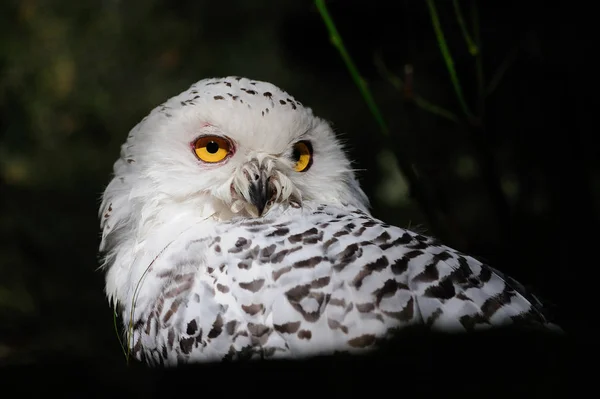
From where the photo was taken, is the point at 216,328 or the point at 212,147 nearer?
the point at 216,328

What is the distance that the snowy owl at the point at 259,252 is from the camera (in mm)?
1373

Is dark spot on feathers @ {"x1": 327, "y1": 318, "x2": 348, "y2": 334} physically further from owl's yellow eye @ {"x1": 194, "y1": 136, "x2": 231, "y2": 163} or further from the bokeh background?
the bokeh background

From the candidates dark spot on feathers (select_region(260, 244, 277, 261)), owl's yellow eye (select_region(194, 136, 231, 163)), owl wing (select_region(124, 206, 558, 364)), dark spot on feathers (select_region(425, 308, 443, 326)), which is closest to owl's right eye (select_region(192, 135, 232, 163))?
owl's yellow eye (select_region(194, 136, 231, 163))

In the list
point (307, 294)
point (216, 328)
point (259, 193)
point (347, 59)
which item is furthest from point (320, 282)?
point (347, 59)

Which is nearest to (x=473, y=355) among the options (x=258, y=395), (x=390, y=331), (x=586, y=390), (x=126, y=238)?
(x=586, y=390)

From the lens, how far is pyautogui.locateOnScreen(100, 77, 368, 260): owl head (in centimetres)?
175

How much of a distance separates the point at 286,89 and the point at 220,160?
99.1 inches

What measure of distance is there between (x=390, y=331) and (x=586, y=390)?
703mm

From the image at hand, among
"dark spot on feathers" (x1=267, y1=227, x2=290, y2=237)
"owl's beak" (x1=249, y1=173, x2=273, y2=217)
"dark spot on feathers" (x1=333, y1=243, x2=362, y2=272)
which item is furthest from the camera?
"owl's beak" (x1=249, y1=173, x2=273, y2=217)

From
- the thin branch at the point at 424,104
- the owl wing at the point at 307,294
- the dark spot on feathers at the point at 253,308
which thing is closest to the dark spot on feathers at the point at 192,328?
the owl wing at the point at 307,294

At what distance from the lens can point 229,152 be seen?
70.9 inches

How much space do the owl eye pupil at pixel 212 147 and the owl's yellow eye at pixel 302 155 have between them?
23 centimetres

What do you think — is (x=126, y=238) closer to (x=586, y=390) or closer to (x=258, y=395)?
(x=258, y=395)

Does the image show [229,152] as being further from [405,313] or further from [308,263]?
[405,313]
